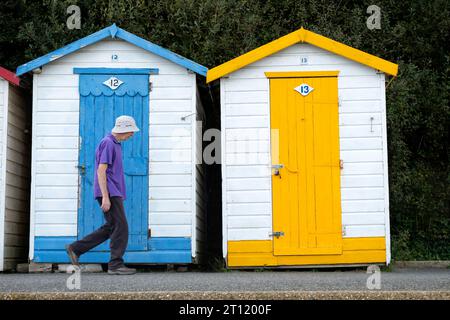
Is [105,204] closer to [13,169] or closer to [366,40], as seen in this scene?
[13,169]

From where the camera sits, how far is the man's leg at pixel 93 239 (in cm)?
873

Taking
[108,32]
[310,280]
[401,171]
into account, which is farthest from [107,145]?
[401,171]

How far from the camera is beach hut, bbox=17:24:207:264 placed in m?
9.59

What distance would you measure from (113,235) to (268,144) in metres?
2.40

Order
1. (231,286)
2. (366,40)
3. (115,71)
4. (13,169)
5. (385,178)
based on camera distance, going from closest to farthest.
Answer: (231,286), (385,178), (115,71), (13,169), (366,40)

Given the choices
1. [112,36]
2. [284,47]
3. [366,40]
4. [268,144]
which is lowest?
[268,144]

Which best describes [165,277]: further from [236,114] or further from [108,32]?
[108,32]

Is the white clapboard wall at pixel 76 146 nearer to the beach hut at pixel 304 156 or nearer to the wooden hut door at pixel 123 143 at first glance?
the wooden hut door at pixel 123 143

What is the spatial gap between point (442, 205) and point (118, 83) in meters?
6.05

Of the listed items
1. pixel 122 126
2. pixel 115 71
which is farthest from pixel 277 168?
pixel 115 71

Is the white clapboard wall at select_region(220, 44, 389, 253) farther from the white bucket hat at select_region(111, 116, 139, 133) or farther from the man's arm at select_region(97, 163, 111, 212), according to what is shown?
the man's arm at select_region(97, 163, 111, 212)

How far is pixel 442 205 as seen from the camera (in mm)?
12445

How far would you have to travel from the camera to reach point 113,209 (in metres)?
8.73

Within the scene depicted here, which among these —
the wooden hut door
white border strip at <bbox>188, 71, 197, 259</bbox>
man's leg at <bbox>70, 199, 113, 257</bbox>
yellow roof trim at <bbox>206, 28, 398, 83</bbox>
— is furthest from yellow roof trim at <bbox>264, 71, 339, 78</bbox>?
man's leg at <bbox>70, 199, 113, 257</bbox>
